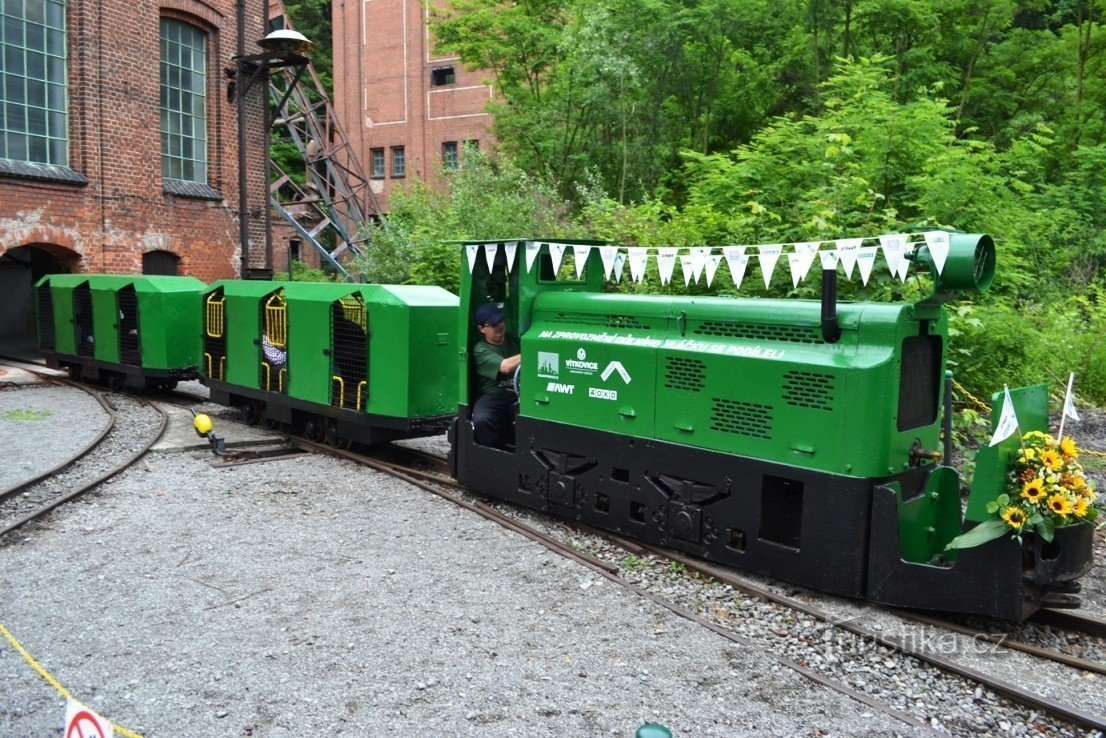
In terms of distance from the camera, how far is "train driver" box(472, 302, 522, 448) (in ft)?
27.2

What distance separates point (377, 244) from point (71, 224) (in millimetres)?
6745

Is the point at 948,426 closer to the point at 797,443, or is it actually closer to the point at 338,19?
the point at 797,443

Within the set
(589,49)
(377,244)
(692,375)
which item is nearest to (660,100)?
(589,49)

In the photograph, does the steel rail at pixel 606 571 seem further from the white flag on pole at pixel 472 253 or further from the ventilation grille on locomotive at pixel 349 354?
the white flag on pole at pixel 472 253

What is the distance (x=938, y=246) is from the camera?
528 cm

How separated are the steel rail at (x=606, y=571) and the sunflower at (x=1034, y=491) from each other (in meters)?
1.46

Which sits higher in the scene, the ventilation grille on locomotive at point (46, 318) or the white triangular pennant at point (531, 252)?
the white triangular pennant at point (531, 252)

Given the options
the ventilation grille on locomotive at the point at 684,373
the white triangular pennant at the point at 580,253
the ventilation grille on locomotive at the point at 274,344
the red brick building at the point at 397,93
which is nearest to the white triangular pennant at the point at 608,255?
the white triangular pennant at the point at 580,253

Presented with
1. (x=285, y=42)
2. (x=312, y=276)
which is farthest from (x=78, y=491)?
(x=312, y=276)

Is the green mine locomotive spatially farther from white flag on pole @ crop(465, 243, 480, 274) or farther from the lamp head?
the lamp head

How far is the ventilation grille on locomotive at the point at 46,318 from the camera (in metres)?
17.2

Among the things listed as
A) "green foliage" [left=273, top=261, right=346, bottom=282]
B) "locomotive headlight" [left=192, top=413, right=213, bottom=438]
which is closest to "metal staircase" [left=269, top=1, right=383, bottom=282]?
"green foliage" [left=273, top=261, right=346, bottom=282]

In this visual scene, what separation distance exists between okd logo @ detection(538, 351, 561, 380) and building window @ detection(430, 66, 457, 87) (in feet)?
111

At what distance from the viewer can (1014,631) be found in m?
5.30
